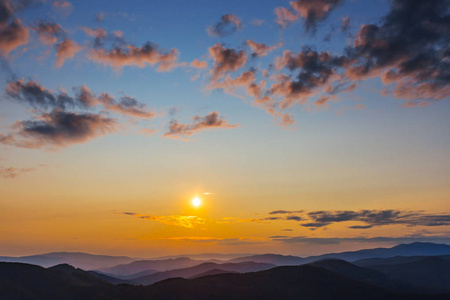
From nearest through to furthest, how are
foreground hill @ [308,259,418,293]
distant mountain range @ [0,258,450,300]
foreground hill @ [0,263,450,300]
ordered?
foreground hill @ [0,263,450,300], distant mountain range @ [0,258,450,300], foreground hill @ [308,259,418,293]

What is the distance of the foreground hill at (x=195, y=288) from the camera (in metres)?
88.3

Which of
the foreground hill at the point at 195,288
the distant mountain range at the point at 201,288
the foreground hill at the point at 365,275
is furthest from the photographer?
the foreground hill at the point at 365,275

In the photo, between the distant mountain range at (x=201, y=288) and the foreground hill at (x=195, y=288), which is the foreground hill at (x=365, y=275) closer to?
the distant mountain range at (x=201, y=288)

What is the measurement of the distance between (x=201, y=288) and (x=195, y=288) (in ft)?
5.31

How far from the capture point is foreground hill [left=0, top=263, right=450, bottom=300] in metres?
88.3

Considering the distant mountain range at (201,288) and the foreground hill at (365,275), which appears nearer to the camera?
the distant mountain range at (201,288)

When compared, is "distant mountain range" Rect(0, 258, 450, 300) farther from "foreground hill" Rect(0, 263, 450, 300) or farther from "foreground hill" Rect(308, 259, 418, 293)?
"foreground hill" Rect(308, 259, 418, 293)

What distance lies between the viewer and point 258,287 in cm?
9888

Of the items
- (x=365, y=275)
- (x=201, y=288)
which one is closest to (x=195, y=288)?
(x=201, y=288)

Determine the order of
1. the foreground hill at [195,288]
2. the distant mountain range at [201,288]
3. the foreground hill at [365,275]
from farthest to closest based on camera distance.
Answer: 1. the foreground hill at [365,275]
2. the distant mountain range at [201,288]
3. the foreground hill at [195,288]

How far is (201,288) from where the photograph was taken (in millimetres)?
96188

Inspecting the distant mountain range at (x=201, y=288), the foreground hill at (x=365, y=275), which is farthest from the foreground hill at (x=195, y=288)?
the foreground hill at (x=365, y=275)

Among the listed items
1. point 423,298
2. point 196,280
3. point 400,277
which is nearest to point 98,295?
point 196,280

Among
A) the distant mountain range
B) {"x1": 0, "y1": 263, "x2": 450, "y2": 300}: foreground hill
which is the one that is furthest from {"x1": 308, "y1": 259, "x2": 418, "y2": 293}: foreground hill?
{"x1": 0, "y1": 263, "x2": 450, "y2": 300}: foreground hill
